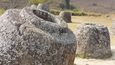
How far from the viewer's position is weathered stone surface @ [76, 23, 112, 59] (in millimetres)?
14875

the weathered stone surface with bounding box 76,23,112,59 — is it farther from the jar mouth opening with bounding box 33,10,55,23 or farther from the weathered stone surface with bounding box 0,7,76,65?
the weathered stone surface with bounding box 0,7,76,65

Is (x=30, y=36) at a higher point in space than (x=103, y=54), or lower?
higher

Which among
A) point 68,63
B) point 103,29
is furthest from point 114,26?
point 68,63

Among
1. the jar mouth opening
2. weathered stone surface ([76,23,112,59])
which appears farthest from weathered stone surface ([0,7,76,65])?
weathered stone surface ([76,23,112,59])

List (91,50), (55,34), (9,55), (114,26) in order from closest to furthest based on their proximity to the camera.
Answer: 1. (9,55)
2. (55,34)
3. (91,50)
4. (114,26)

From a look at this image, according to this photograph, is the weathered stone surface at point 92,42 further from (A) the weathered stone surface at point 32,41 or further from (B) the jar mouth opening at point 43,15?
(A) the weathered stone surface at point 32,41

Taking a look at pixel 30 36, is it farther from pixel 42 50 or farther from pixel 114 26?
pixel 114 26

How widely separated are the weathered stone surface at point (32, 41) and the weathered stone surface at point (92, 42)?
5.65 meters

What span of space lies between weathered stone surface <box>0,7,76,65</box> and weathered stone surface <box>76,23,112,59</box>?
5646 millimetres

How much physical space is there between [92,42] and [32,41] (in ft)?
22.1

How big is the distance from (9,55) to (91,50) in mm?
6946

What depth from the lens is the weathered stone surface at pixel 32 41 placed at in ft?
27.3

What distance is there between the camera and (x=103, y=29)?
50.1 ft

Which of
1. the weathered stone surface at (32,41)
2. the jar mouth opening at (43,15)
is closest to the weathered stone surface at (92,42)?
the jar mouth opening at (43,15)
